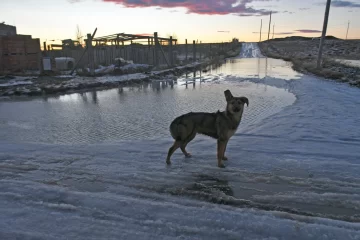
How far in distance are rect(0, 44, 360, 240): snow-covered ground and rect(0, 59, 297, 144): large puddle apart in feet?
0.30

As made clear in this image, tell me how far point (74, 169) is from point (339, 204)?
14.9 ft

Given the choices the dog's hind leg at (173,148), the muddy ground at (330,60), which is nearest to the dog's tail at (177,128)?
the dog's hind leg at (173,148)

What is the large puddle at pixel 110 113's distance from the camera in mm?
7996

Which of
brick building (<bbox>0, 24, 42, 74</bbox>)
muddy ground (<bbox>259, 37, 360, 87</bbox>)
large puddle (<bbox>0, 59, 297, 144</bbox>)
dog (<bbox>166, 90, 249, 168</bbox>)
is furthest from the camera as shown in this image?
brick building (<bbox>0, 24, 42, 74</bbox>)

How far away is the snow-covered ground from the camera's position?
353 centimetres

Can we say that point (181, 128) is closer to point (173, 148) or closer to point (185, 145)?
point (173, 148)

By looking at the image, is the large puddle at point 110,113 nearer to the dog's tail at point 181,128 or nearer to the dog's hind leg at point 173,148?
the dog's hind leg at point 173,148

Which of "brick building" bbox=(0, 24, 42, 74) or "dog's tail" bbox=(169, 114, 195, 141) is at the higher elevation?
"brick building" bbox=(0, 24, 42, 74)

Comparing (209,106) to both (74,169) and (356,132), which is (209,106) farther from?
(74,169)

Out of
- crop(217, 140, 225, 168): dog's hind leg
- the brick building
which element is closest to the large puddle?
crop(217, 140, 225, 168): dog's hind leg

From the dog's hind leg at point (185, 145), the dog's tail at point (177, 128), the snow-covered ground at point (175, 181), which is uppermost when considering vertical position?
the dog's tail at point (177, 128)

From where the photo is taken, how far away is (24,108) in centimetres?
1198

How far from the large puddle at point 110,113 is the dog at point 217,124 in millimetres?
2252

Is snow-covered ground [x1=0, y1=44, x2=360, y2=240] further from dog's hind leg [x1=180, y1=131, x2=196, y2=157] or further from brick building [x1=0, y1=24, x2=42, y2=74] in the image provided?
brick building [x1=0, y1=24, x2=42, y2=74]
